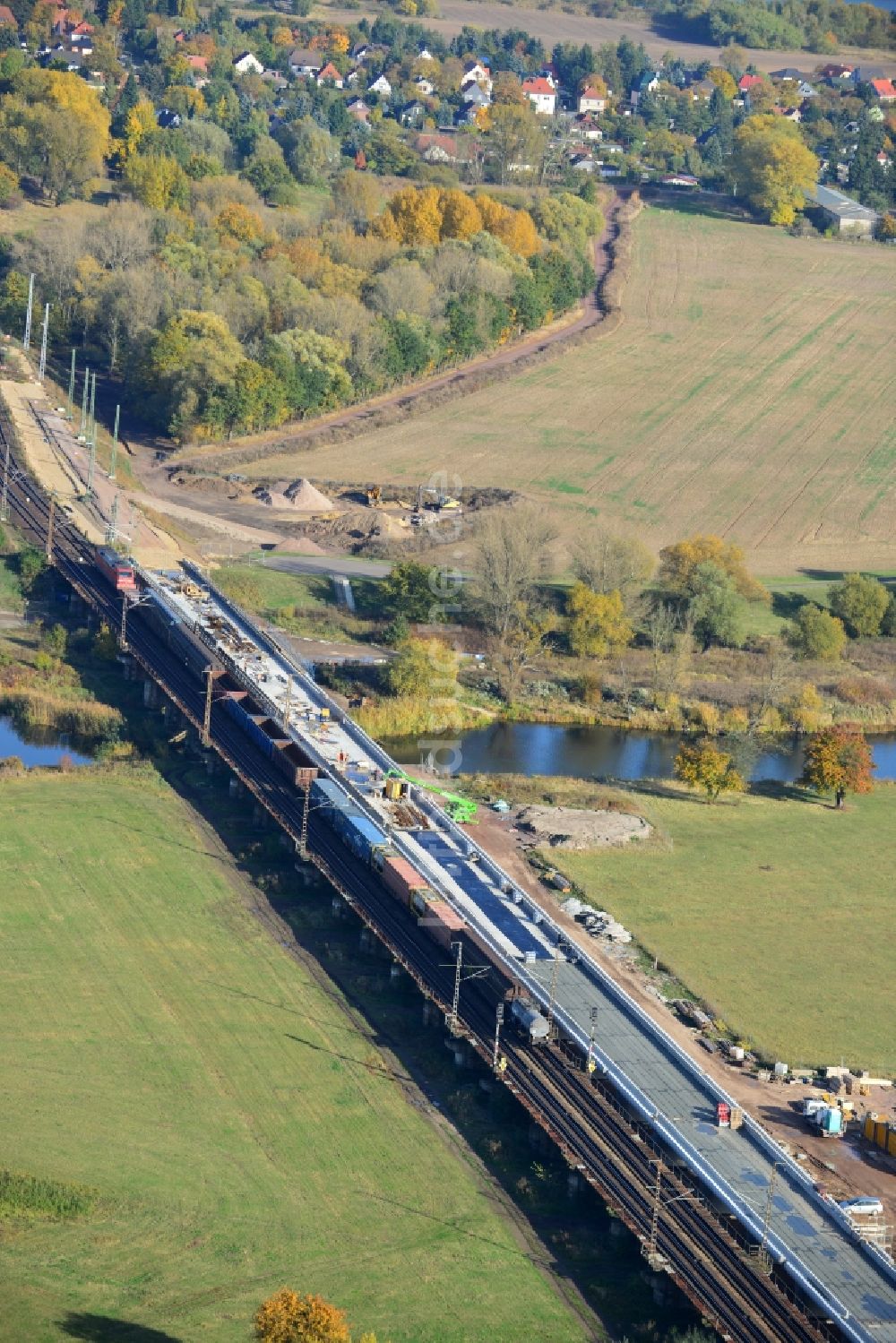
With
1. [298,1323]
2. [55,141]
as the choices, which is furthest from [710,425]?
[298,1323]

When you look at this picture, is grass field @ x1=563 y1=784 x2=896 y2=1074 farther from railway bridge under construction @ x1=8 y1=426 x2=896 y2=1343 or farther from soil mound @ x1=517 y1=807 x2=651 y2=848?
railway bridge under construction @ x1=8 y1=426 x2=896 y2=1343

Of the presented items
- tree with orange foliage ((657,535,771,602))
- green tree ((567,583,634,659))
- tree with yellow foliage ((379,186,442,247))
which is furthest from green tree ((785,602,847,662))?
tree with yellow foliage ((379,186,442,247))

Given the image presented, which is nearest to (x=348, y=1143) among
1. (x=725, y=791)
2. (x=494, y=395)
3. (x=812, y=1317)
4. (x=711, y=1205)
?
(x=711, y=1205)

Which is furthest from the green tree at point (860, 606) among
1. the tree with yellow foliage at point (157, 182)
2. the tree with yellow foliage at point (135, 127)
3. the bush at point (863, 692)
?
the tree with yellow foliage at point (135, 127)

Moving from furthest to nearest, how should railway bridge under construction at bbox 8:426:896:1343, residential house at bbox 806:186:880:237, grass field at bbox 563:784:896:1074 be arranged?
1. residential house at bbox 806:186:880:237
2. grass field at bbox 563:784:896:1074
3. railway bridge under construction at bbox 8:426:896:1343

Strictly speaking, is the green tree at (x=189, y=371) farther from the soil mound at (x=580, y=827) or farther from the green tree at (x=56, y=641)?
the soil mound at (x=580, y=827)

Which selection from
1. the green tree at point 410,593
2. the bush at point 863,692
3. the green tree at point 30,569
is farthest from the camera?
the green tree at point 30,569
